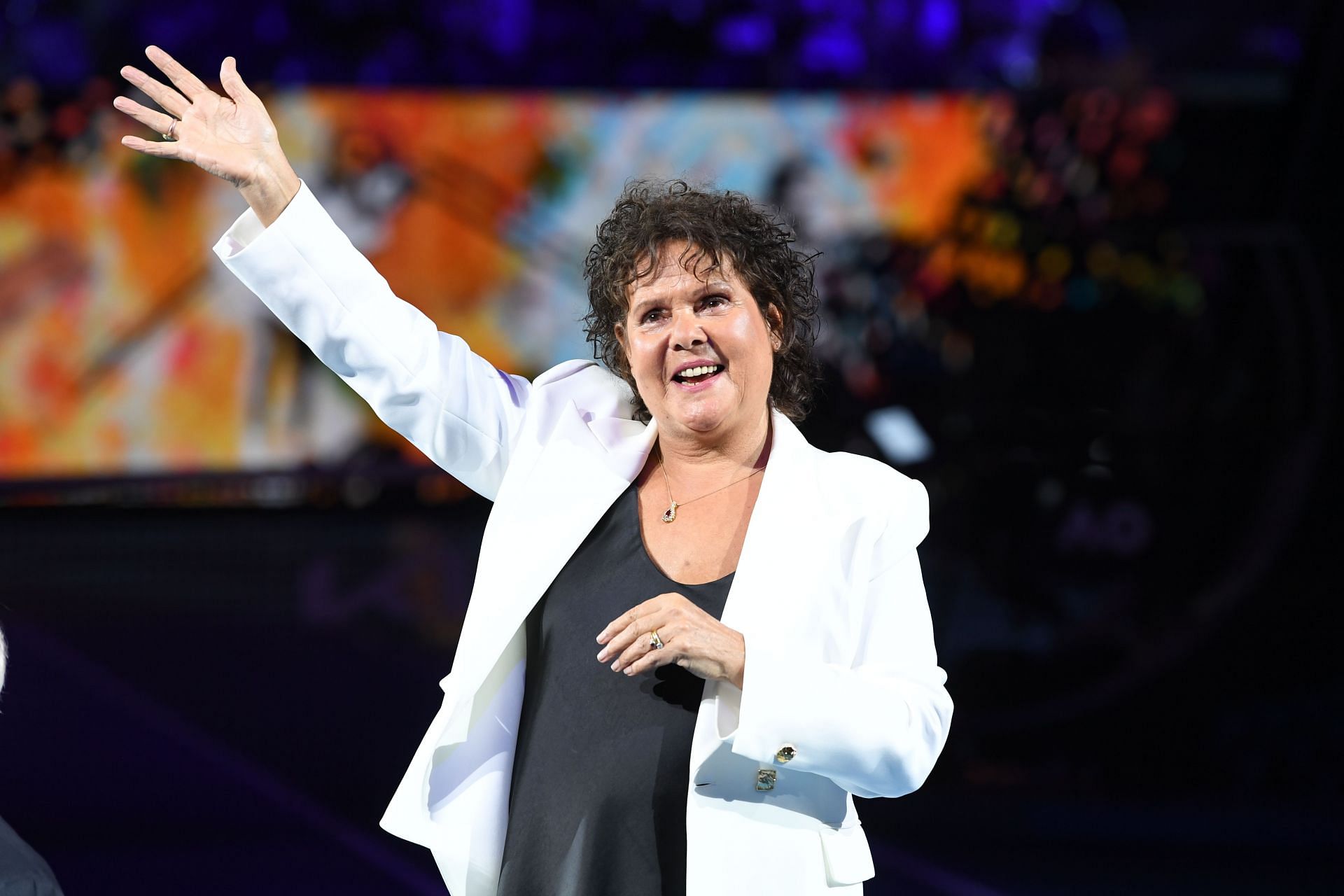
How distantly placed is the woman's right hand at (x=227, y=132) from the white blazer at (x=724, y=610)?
30 millimetres

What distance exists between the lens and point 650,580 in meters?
1.34

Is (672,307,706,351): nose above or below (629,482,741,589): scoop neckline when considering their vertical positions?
above

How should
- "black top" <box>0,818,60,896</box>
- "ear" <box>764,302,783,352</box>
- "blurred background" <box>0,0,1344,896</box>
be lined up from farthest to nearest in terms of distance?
"blurred background" <box>0,0,1344,896</box>, "ear" <box>764,302,783,352</box>, "black top" <box>0,818,60,896</box>

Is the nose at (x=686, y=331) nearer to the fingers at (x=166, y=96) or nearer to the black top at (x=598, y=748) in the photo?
the black top at (x=598, y=748)

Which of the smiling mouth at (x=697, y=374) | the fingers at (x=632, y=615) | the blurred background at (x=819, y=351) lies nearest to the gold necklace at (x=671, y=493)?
the smiling mouth at (x=697, y=374)

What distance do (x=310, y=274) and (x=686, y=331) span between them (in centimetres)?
39

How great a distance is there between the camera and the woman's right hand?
133cm

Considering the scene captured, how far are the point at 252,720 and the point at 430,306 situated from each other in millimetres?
1244

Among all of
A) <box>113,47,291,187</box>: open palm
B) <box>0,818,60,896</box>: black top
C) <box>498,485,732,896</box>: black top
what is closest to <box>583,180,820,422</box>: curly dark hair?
<box>498,485,732,896</box>: black top

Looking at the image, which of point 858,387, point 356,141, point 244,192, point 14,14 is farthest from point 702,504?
point 14,14

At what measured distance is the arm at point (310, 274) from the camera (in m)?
1.35

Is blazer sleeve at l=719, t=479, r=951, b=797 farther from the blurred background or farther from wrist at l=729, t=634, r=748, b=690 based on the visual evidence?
the blurred background

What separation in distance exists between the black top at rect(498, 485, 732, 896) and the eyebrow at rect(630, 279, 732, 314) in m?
0.24

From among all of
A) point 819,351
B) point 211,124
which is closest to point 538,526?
point 211,124
